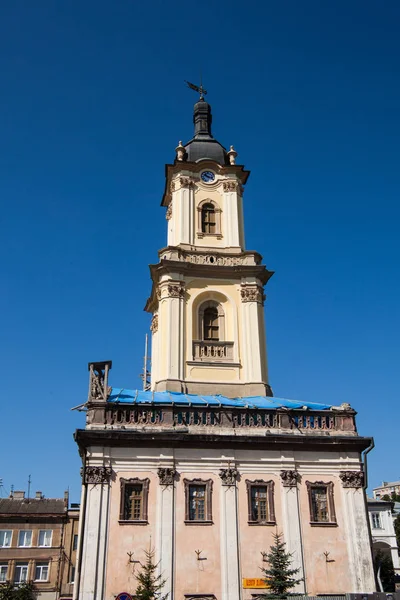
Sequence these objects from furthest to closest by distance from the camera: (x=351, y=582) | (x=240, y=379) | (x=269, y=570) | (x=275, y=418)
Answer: (x=240, y=379) < (x=275, y=418) < (x=351, y=582) < (x=269, y=570)

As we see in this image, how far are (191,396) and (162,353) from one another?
3707mm

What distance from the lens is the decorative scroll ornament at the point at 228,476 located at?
24.7m

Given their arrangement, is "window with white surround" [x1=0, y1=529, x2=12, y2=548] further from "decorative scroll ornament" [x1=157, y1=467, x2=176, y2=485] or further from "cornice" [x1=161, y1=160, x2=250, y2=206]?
"cornice" [x1=161, y1=160, x2=250, y2=206]

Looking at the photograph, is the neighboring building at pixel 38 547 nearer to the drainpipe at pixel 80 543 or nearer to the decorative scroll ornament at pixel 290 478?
the drainpipe at pixel 80 543

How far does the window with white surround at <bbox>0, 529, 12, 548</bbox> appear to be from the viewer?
49531mm

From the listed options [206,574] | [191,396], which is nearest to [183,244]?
[191,396]

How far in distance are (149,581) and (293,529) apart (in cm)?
674

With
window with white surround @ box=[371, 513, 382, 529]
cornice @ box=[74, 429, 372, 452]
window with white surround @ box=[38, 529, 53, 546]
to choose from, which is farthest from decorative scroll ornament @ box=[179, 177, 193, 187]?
window with white surround @ box=[371, 513, 382, 529]

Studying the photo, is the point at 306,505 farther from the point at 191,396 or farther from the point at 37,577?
the point at 37,577

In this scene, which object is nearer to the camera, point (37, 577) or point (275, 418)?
point (275, 418)

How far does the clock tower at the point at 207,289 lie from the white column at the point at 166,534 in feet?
23.2

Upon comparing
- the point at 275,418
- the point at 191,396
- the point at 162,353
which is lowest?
the point at 275,418

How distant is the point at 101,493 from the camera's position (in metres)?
23.7

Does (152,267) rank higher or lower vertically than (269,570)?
higher
